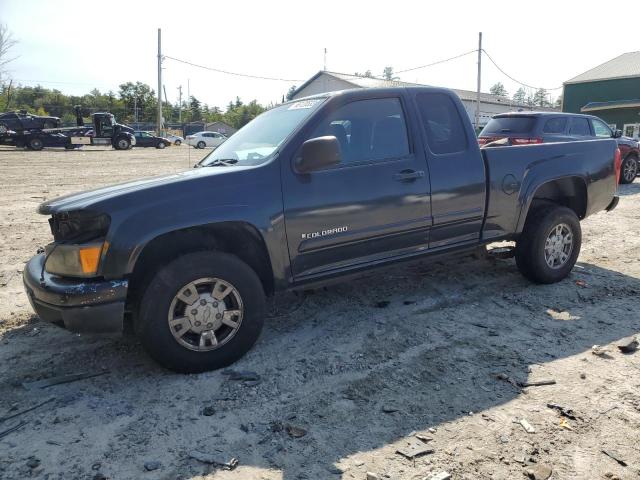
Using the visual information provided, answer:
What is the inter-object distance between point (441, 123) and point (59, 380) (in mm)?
3589

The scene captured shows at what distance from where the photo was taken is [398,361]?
3.59 m

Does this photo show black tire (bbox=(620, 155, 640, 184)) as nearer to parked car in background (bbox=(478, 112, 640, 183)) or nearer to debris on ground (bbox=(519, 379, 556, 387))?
parked car in background (bbox=(478, 112, 640, 183))

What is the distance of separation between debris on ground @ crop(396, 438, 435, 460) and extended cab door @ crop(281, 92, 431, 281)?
4.80 ft

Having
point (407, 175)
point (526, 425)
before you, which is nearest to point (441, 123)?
point (407, 175)

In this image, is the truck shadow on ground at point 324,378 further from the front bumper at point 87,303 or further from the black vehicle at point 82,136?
the black vehicle at point 82,136

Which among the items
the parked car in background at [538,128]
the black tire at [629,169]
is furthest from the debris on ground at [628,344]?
the black tire at [629,169]

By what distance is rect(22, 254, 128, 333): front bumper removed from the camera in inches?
120

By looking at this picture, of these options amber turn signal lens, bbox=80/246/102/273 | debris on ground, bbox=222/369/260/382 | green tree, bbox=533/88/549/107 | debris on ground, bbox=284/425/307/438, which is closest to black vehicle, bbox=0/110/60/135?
amber turn signal lens, bbox=80/246/102/273

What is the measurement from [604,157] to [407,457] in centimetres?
432

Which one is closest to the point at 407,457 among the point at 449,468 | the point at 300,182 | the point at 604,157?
the point at 449,468

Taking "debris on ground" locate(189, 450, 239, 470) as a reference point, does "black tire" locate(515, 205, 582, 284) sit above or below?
above

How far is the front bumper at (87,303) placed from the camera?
305 cm

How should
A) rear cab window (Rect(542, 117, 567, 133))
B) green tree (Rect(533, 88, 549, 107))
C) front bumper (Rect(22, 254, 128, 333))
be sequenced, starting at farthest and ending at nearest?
green tree (Rect(533, 88, 549, 107))
rear cab window (Rect(542, 117, 567, 133))
front bumper (Rect(22, 254, 128, 333))

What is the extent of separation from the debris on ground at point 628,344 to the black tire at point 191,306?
2.68 meters
